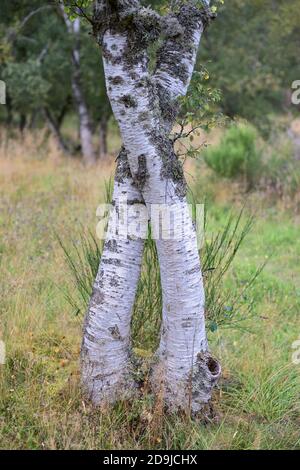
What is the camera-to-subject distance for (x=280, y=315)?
4.45 meters

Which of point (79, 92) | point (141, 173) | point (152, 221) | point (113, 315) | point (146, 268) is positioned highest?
point (79, 92)

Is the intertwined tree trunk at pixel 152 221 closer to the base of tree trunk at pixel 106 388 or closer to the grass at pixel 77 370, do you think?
the base of tree trunk at pixel 106 388

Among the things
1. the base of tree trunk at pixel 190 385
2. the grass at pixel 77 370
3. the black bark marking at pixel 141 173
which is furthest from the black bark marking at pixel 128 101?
the grass at pixel 77 370

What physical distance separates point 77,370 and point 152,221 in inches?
41.2

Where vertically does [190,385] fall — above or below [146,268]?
below

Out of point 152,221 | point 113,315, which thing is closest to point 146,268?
point 113,315

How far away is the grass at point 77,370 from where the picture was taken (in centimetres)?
263

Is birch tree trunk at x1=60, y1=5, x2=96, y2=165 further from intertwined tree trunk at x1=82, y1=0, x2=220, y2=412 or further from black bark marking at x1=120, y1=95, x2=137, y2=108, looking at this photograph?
black bark marking at x1=120, y1=95, x2=137, y2=108

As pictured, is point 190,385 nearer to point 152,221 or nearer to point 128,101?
point 152,221

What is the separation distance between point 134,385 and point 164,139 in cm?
130

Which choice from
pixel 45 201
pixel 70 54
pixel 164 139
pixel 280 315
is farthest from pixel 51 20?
pixel 164 139

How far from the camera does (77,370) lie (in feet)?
9.91

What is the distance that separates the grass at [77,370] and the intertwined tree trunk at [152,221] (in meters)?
0.16

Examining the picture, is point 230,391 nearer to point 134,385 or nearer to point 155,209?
point 134,385
